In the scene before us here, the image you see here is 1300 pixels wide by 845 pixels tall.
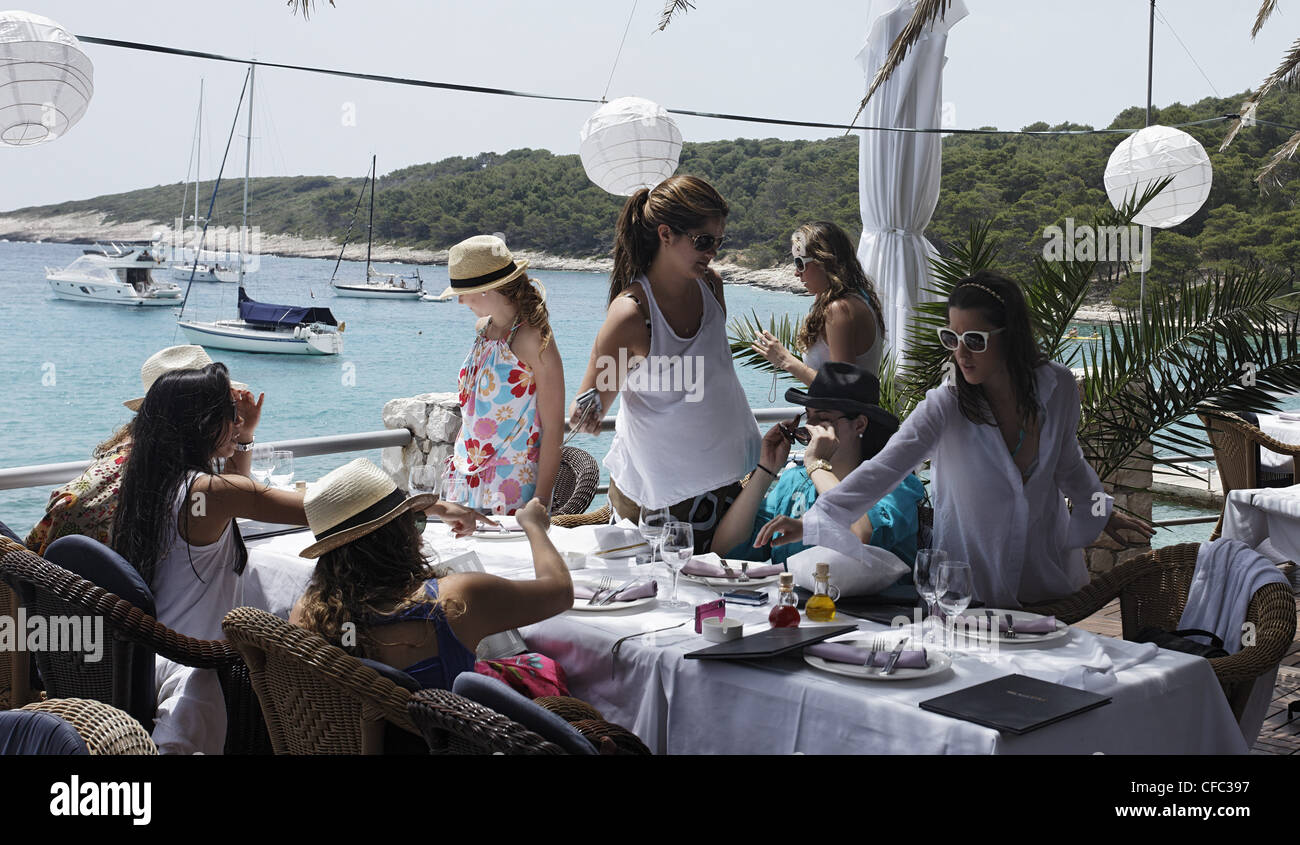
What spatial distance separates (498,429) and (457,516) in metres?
0.72

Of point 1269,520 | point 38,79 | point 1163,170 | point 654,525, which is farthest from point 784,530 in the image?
point 1163,170

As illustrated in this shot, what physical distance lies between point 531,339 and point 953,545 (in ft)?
4.95

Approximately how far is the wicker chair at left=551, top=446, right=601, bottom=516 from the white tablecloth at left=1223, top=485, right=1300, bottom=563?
8.49ft

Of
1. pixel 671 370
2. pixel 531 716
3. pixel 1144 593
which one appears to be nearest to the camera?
pixel 531 716

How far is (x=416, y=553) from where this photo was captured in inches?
83.9

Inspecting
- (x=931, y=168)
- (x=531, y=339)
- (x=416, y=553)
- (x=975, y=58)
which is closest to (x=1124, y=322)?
(x=931, y=168)

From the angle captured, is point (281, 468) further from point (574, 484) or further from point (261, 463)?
point (574, 484)

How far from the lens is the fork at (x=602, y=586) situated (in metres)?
2.58

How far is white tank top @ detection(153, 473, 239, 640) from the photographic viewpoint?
2.67 m

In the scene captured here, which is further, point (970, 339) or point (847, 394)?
point (847, 394)

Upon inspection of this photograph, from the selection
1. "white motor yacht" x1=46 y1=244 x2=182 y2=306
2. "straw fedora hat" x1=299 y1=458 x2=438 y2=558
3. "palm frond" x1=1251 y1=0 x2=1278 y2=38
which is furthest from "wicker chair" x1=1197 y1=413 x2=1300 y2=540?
"white motor yacht" x1=46 y1=244 x2=182 y2=306

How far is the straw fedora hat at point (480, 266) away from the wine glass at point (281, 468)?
2.62ft

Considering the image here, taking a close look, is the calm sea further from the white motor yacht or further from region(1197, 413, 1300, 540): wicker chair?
region(1197, 413, 1300, 540): wicker chair

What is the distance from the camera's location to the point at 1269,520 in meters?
4.56
